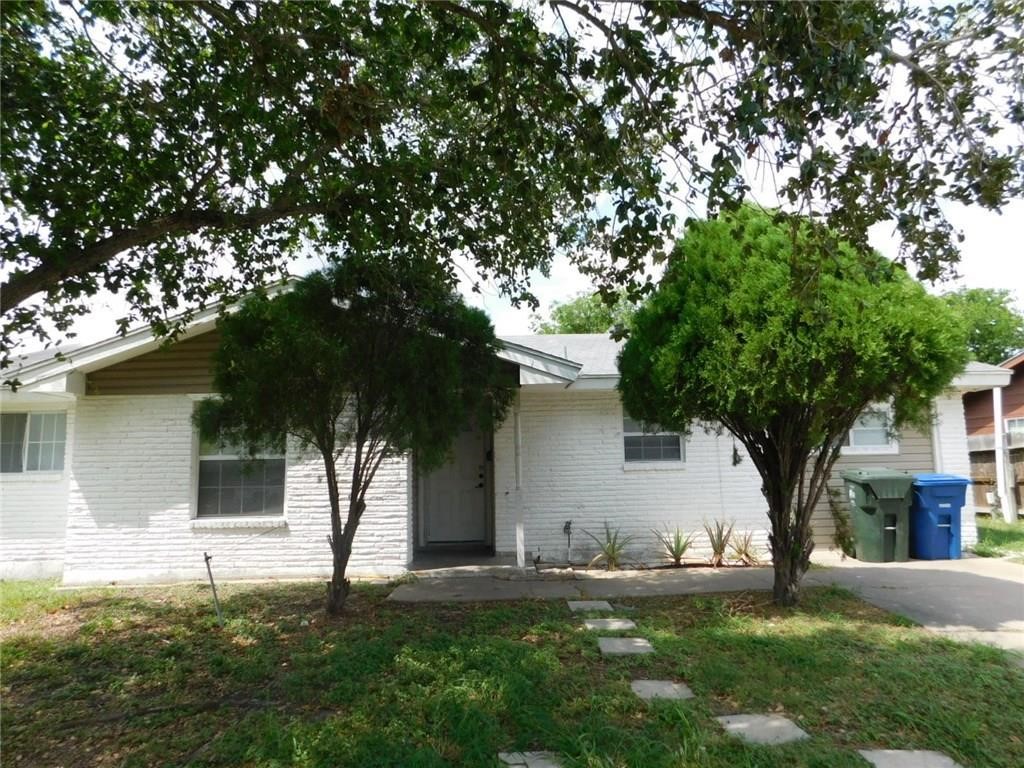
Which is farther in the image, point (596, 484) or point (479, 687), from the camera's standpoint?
point (596, 484)

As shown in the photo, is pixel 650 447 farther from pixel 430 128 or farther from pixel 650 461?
pixel 430 128

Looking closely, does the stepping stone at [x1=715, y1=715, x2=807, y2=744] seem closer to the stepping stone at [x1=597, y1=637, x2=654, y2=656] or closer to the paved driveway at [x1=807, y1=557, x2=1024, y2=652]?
the stepping stone at [x1=597, y1=637, x2=654, y2=656]

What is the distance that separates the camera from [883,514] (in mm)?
9344

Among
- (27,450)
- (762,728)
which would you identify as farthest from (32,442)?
(762,728)

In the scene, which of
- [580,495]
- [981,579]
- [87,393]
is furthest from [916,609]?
[87,393]

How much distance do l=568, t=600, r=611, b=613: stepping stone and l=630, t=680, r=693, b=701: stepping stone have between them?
85.6 inches

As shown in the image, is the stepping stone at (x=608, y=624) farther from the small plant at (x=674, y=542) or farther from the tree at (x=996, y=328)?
the tree at (x=996, y=328)

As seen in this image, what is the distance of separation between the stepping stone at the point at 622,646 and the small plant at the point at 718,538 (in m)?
4.21

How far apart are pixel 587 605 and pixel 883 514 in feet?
16.3

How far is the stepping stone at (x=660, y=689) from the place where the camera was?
4504 millimetres

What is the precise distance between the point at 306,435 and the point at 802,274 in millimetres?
4683

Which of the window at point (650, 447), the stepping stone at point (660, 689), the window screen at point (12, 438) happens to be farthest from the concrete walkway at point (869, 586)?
the window screen at point (12, 438)

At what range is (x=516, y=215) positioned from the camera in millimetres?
6199

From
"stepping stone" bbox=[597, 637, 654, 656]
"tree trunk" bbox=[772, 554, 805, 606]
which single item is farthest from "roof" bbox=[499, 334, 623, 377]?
"stepping stone" bbox=[597, 637, 654, 656]
